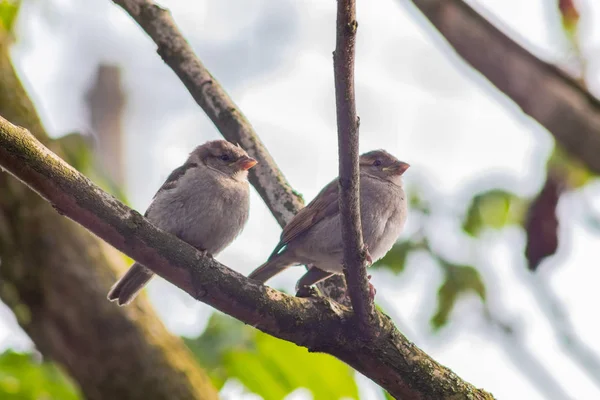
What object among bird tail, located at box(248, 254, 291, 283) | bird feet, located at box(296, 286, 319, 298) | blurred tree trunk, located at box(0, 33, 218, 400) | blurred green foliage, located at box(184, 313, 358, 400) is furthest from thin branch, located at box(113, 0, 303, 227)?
blurred tree trunk, located at box(0, 33, 218, 400)

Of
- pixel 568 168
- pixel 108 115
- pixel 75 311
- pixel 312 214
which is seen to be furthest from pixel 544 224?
pixel 108 115

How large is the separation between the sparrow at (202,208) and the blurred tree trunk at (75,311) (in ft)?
4.99

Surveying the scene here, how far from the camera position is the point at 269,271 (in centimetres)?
495

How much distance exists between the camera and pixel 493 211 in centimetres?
624

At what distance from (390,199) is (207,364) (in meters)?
1.80

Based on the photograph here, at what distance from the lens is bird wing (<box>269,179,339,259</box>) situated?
183 inches

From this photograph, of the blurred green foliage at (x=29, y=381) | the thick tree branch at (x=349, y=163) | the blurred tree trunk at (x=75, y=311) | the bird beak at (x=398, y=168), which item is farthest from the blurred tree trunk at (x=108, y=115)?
the thick tree branch at (x=349, y=163)

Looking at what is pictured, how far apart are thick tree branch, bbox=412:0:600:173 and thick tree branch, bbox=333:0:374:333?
0.81 metres

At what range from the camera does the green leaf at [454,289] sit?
6.20 metres

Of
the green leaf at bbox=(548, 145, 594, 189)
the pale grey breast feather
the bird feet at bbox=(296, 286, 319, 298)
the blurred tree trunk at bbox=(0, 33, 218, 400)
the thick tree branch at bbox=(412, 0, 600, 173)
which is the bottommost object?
the blurred tree trunk at bbox=(0, 33, 218, 400)

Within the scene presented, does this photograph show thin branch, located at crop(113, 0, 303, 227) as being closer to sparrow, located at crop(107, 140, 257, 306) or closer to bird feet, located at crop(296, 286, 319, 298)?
sparrow, located at crop(107, 140, 257, 306)

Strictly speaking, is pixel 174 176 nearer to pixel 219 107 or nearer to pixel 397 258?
pixel 219 107

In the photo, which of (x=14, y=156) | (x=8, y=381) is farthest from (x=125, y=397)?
(x=14, y=156)

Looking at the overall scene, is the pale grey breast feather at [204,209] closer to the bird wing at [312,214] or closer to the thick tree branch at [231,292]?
the bird wing at [312,214]
